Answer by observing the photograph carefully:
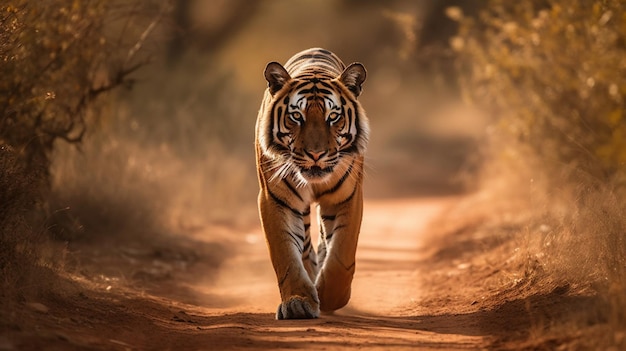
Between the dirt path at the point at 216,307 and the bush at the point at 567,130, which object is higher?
the bush at the point at 567,130

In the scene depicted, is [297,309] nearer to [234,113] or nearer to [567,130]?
[567,130]

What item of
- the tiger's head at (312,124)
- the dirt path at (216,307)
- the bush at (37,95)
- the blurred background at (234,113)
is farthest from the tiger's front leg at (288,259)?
the blurred background at (234,113)

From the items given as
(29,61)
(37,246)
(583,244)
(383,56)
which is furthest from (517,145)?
(383,56)

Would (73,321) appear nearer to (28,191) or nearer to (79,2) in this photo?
(28,191)

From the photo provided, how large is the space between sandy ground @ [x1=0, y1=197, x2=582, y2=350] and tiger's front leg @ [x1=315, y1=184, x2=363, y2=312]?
5.9 inches

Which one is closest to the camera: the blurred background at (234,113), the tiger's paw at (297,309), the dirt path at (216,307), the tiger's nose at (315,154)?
the dirt path at (216,307)

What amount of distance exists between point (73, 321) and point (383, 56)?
79.9 feet

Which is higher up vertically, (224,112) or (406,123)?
(406,123)

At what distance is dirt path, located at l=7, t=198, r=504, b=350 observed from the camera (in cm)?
552

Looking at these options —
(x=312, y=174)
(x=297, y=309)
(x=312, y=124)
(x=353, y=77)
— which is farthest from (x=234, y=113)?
(x=297, y=309)

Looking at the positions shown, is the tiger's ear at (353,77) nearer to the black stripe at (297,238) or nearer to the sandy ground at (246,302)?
the black stripe at (297,238)

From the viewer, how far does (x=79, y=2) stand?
897cm

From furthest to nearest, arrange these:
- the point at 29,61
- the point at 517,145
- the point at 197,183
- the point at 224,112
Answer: the point at 224,112 → the point at 197,183 → the point at 517,145 → the point at 29,61

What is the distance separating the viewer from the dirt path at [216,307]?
5516 millimetres
